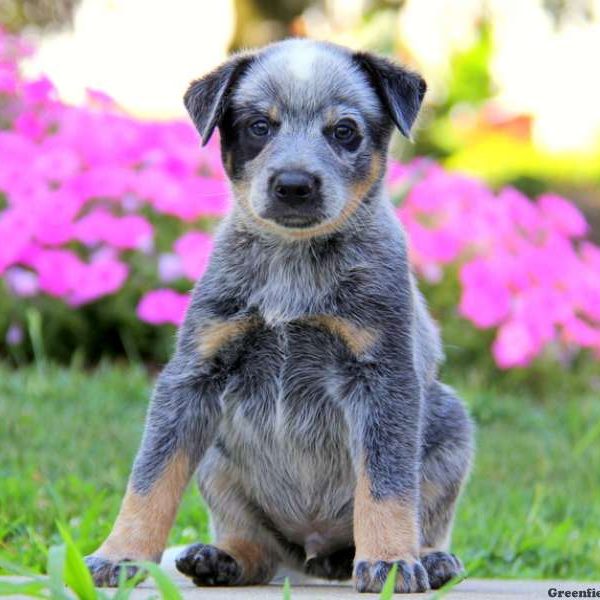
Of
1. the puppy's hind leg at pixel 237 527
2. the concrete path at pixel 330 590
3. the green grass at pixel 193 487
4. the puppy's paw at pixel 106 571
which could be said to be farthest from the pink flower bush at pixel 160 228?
the puppy's paw at pixel 106 571

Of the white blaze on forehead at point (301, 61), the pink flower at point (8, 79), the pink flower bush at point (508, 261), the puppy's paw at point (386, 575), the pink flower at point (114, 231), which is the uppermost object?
the white blaze on forehead at point (301, 61)

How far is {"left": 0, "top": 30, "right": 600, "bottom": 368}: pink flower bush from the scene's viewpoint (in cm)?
778

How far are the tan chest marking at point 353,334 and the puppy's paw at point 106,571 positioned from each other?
926mm

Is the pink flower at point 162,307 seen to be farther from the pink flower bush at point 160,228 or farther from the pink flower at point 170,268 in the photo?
the pink flower at point 170,268

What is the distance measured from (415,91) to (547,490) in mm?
2986

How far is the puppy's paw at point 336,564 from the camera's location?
4.14 metres

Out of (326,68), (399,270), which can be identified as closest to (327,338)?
(399,270)

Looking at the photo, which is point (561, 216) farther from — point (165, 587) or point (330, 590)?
point (165, 587)

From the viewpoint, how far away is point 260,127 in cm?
409

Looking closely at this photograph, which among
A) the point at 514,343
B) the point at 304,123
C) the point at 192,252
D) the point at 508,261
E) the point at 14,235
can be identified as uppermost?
the point at 304,123

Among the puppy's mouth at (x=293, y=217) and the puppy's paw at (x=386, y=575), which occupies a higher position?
the puppy's mouth at (x=293, y=217)

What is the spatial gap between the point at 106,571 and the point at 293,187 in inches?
51.0

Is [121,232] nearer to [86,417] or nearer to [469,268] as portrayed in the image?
[86,417]

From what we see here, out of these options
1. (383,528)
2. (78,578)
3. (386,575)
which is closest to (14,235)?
(383,528)
